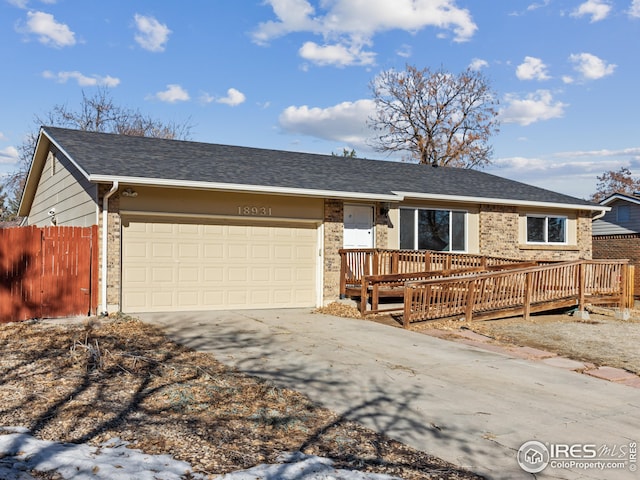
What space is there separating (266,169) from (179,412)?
9747 mm

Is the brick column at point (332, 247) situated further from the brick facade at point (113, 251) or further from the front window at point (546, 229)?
the front window at point (546, 229)

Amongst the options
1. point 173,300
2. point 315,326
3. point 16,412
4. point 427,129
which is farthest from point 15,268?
point 427,129

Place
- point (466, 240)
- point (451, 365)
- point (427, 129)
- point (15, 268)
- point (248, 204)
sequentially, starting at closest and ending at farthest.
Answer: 1. point (451, 365)
2. point (15, 268)
3. point (248, 204)
4. point (466, 240)
5. point (427, 129)

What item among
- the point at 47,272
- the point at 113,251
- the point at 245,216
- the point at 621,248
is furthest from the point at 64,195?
the point at 621,248

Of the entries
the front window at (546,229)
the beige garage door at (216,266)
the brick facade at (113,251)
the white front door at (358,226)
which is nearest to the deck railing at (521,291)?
the white front door at (358,226)

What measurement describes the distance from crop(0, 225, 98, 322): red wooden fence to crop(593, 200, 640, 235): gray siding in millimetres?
22687

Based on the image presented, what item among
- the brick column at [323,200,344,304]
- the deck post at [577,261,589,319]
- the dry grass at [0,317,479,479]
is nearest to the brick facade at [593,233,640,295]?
the deck post at [577,261,589,319]

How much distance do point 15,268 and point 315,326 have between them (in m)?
5.66

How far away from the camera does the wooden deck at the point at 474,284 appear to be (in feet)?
38.0

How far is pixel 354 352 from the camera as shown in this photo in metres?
8.62

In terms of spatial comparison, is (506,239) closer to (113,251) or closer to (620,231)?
(113,251)

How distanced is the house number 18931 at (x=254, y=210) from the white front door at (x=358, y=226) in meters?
A: 2.14

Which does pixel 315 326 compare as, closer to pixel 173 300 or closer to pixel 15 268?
pixel 173 300

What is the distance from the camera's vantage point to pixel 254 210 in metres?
13.0
